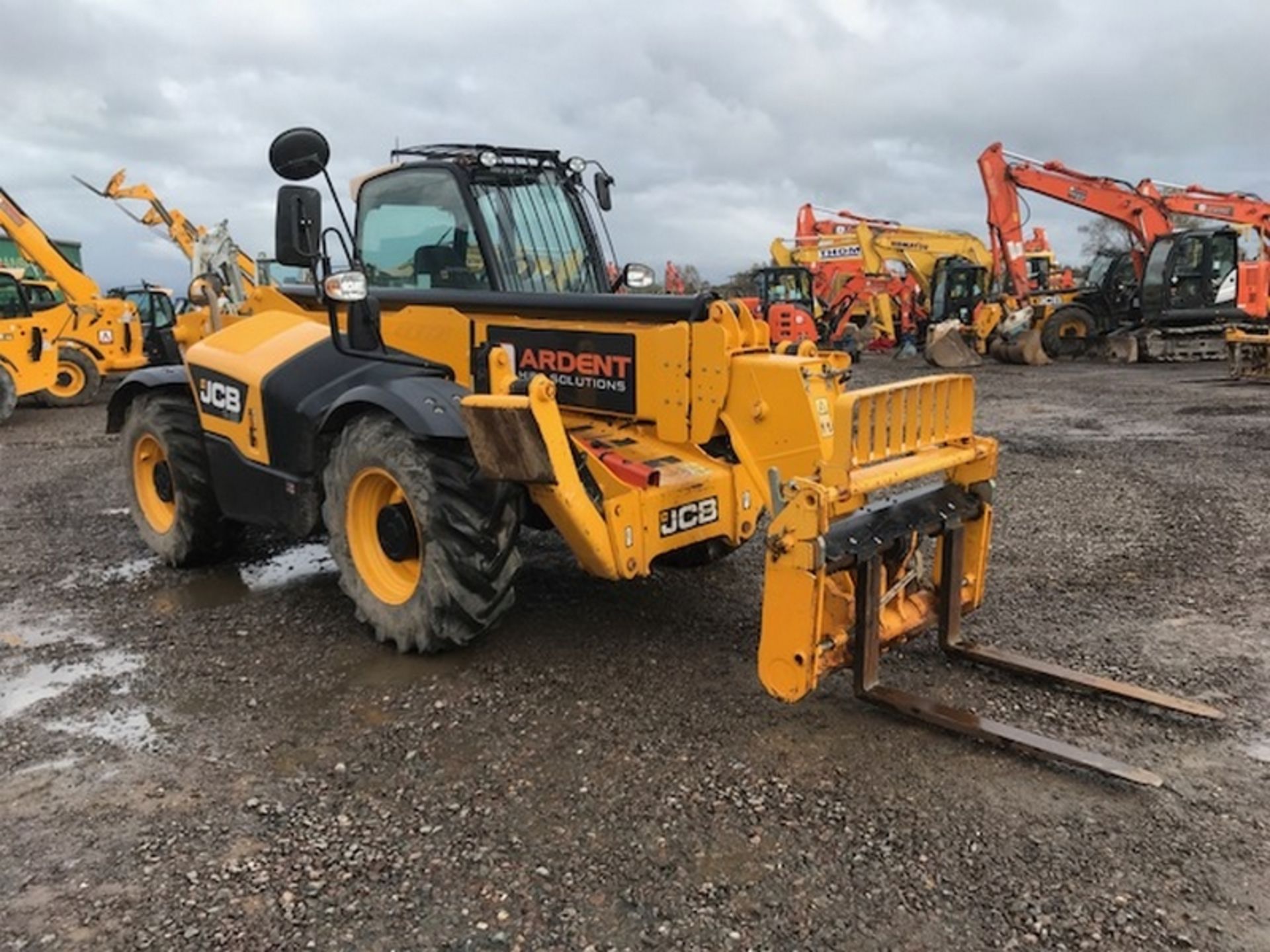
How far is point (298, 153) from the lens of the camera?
4.38 meters

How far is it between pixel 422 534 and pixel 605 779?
1.37 metres

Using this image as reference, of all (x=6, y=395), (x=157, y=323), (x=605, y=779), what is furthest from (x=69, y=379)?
(x=605, y=779)

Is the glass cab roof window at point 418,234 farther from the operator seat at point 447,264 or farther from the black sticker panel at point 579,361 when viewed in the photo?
the black sticker panel at point 579,361

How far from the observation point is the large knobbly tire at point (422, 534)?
417cm

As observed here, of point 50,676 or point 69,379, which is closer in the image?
point 50,676

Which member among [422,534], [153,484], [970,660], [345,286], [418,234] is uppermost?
[418,234]

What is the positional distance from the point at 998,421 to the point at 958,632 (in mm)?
8388

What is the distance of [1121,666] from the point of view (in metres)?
4.34

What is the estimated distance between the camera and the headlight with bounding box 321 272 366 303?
4.55 metres

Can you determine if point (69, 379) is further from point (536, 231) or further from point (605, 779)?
point (605, 779)

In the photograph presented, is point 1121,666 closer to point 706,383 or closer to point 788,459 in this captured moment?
point 788,459

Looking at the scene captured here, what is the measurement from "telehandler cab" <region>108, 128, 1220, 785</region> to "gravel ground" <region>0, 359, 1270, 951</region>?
0.91 ft

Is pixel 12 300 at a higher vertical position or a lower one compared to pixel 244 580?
higher

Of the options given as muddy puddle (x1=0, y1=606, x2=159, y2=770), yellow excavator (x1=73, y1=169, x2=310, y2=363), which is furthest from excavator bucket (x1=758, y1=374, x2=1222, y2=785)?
yellow excavator (x1=73, y1=169, x2=310, y2=363)
